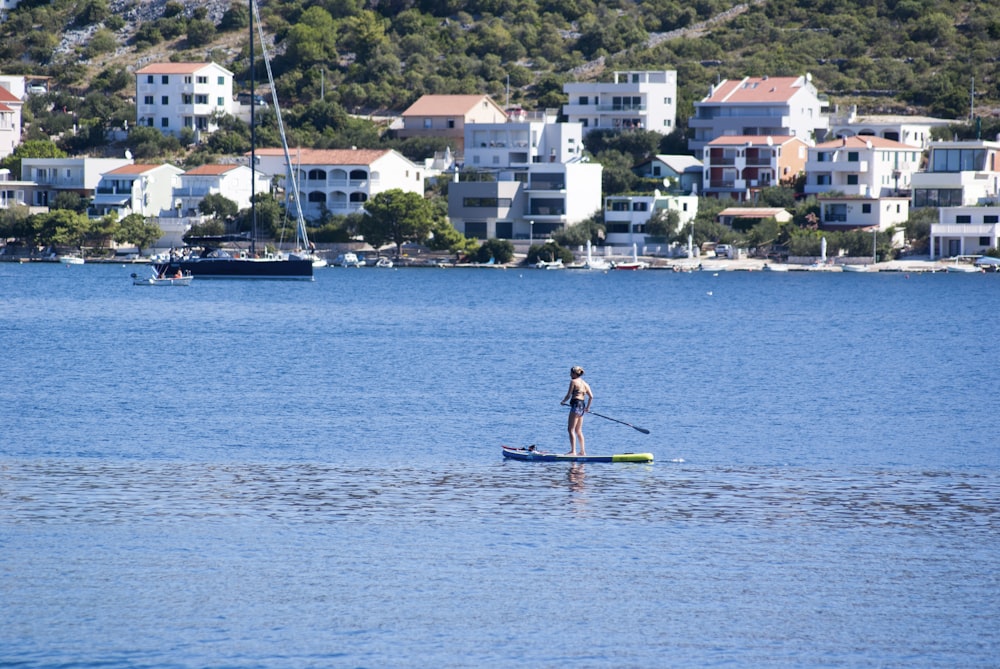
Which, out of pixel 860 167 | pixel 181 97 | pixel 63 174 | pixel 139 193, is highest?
pixel 181 97

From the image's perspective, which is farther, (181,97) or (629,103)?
(181,97)

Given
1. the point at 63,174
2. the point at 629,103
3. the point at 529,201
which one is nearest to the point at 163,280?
the point at 529,201

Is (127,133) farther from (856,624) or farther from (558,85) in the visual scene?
(856,624)

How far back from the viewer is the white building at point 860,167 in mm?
116312

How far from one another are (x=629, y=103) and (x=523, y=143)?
14.2m

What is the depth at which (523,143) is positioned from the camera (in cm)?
12662

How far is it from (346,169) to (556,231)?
16.3 m

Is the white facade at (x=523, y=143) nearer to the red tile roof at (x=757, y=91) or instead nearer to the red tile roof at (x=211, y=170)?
the red tile roof at (x=757, y=91)

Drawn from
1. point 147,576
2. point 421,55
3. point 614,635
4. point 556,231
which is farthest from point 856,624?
point 421,55

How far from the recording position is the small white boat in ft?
320

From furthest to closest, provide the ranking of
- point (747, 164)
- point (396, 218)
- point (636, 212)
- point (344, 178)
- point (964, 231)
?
point (747, 164)
point (344, 178)
point (636, 212)
point (396, 218)
point (964, 231)

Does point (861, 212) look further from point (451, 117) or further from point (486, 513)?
point (486, 513)

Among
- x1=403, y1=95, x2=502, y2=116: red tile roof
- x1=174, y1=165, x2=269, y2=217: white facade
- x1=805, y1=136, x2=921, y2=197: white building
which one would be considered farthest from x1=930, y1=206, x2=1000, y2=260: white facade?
x1=174, y1=165, x2=269, y2=217: white facade

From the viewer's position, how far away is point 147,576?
65.5 ft
